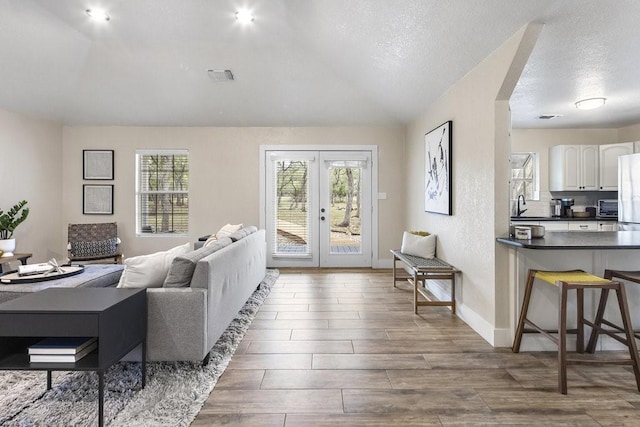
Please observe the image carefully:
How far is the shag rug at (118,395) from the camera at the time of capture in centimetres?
192

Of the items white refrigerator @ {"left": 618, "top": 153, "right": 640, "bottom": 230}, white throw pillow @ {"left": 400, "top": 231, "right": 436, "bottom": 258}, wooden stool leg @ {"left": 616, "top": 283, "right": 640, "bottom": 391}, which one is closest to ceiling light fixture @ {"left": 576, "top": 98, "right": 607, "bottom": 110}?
white refrigerator @ {"left": 618, "top": 153, "right": 640, "bottom": 230}

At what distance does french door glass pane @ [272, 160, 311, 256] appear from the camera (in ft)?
19.9

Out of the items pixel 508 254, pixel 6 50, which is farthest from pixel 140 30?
pixel 508 254

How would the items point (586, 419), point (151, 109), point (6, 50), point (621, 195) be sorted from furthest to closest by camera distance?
1. point (151, 109)
2. point (621, 195)
3. point (6, 50)
4. point (586, 419)

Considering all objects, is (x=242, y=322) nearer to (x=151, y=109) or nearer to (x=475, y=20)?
(x=475, y=20)

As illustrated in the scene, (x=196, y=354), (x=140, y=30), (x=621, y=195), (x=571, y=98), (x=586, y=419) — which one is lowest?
(x=586, y=419)

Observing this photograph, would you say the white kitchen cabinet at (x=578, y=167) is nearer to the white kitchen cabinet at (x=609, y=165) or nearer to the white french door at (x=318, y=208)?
the white kitchen cabinet at (x=609, y=165)

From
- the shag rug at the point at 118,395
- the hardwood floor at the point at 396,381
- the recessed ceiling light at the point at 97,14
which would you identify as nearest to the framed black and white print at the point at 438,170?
the hardwood floor at the point at 396,381

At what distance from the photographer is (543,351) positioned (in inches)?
111

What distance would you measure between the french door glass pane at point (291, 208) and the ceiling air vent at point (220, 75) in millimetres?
1589

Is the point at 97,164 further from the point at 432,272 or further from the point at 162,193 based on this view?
the point at 432,272

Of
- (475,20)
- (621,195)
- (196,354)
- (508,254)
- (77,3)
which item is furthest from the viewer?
(621,195)

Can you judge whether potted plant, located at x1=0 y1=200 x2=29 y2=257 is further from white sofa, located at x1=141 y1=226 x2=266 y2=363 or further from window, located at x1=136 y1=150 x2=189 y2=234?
white sofa, located at x1=141 y1=226 x2=266 y2=363

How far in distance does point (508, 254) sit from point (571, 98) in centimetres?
244
